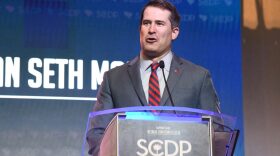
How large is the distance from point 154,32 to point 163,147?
2.86ft

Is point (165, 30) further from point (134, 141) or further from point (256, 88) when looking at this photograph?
point (256, 88)

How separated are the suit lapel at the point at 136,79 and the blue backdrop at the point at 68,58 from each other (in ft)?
4.43

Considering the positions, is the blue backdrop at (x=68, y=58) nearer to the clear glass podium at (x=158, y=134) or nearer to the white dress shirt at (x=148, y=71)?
the white dress shirt at (x=148, y=71)

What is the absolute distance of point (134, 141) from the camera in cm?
187

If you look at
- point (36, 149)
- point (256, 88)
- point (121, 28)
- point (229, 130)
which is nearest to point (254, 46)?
point (256, 88)

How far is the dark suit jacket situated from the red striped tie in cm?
3

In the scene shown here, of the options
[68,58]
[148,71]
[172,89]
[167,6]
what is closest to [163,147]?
[172,89]

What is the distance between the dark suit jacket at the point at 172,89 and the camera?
8.32 feet

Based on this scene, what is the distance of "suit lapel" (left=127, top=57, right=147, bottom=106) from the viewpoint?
2531 mm

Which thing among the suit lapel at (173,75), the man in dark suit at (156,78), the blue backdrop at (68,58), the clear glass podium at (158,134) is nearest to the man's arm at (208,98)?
the man in dark suit at (156,78)

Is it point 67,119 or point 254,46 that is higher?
point 254,46

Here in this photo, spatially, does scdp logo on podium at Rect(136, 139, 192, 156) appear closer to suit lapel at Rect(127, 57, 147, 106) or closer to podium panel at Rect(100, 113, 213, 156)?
podium panel at Rect(100, 113, 213, 156)

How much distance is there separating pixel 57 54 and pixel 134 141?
7.27 feet

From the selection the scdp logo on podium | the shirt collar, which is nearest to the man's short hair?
the shirt collar
